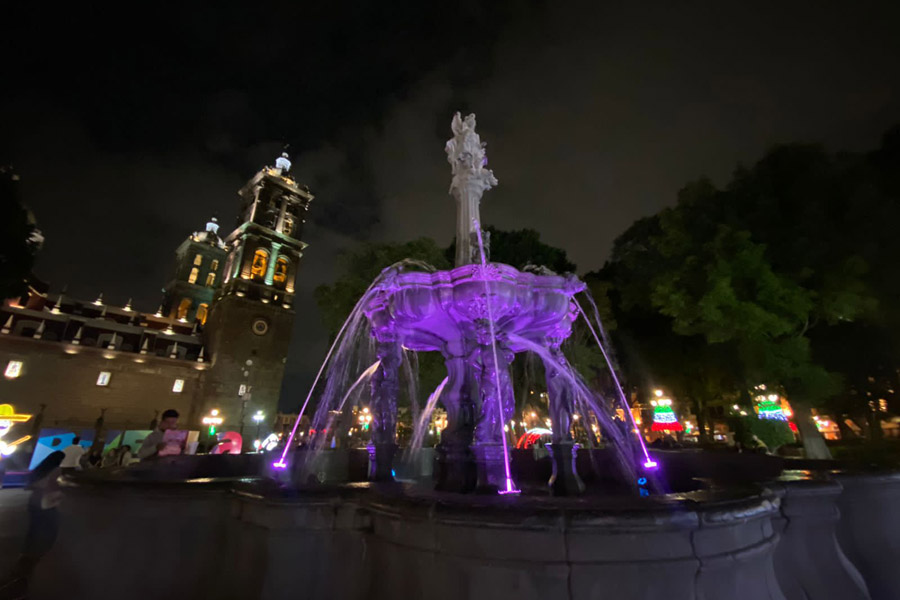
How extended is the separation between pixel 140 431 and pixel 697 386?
41.7 meters

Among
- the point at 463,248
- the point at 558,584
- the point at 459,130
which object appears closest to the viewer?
the point at 558,584

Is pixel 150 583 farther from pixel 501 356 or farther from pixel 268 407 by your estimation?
pixel 268 407

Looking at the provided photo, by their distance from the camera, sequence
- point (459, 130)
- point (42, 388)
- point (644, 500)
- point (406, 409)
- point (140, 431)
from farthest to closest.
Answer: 1. point (140, 431)
2. point (42, 388)
3. point (406, 409)
4. point (459, 130)
5. point (644, 500)

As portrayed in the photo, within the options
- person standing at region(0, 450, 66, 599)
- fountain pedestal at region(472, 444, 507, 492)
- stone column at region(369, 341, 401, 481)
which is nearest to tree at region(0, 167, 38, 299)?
person standing at region(0, 450, 66, 599)

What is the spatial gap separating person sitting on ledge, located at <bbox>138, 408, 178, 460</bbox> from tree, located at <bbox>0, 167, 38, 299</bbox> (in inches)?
771

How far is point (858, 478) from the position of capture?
3.77m

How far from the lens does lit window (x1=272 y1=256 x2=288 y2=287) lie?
1839 inches

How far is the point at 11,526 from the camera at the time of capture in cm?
677

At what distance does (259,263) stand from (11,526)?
41.9 m

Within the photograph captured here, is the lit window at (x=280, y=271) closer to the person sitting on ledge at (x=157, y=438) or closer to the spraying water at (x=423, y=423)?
the spraying water at (x=423, y=423)

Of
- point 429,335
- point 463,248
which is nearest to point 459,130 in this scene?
point 463,248

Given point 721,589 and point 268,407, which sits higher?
point 268,407

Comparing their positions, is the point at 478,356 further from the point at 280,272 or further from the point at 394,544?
the point at 280,272

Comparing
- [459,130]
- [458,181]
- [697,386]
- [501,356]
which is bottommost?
[501,356]
